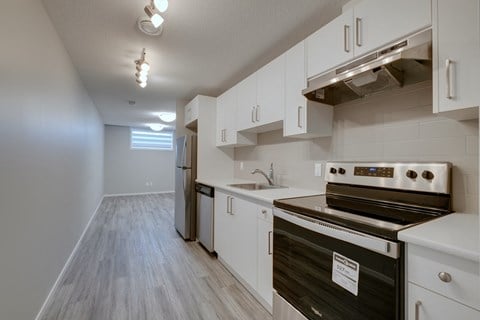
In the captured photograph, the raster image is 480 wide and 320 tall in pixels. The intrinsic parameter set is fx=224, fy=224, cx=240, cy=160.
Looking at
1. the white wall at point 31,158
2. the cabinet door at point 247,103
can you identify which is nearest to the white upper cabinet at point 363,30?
the cabinet door at point 247,103

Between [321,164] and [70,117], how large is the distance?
286 cm

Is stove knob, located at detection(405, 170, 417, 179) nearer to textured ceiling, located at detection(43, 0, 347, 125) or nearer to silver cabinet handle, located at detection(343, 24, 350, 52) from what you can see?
silver cabinet handle, located at detection(343, 24, 350, 52)

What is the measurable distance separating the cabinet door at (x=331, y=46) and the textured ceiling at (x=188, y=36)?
26 centimetres

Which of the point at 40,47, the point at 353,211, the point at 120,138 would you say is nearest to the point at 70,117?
the point at 40,47

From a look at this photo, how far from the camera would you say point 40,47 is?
66.5 inches

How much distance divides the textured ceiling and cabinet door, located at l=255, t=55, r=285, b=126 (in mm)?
264

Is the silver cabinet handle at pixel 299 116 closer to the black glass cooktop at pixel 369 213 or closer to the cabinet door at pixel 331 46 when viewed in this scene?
the cabinet door at pixel 331 46

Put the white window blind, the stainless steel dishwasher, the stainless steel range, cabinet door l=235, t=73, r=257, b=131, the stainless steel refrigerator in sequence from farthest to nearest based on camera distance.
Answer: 1. the white window blind
2. the stainless steel refrigerator
3. the stainless steel dishwasher
4. cabinet door l=235, t=73, r=257, b=131
5. the stainless steel range

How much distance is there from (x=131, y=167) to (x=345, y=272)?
25.3ft

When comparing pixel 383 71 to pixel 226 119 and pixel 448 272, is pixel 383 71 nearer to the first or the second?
pixel 448 272

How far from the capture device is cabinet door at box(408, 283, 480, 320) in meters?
0.73

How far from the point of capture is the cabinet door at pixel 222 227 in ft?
7.78

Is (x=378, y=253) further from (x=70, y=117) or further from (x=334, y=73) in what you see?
(x=70, y=117)

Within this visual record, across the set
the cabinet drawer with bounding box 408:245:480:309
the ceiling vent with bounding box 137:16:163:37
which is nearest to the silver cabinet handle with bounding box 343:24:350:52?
the cabinet drawer with bounding box 408:245:480:309
